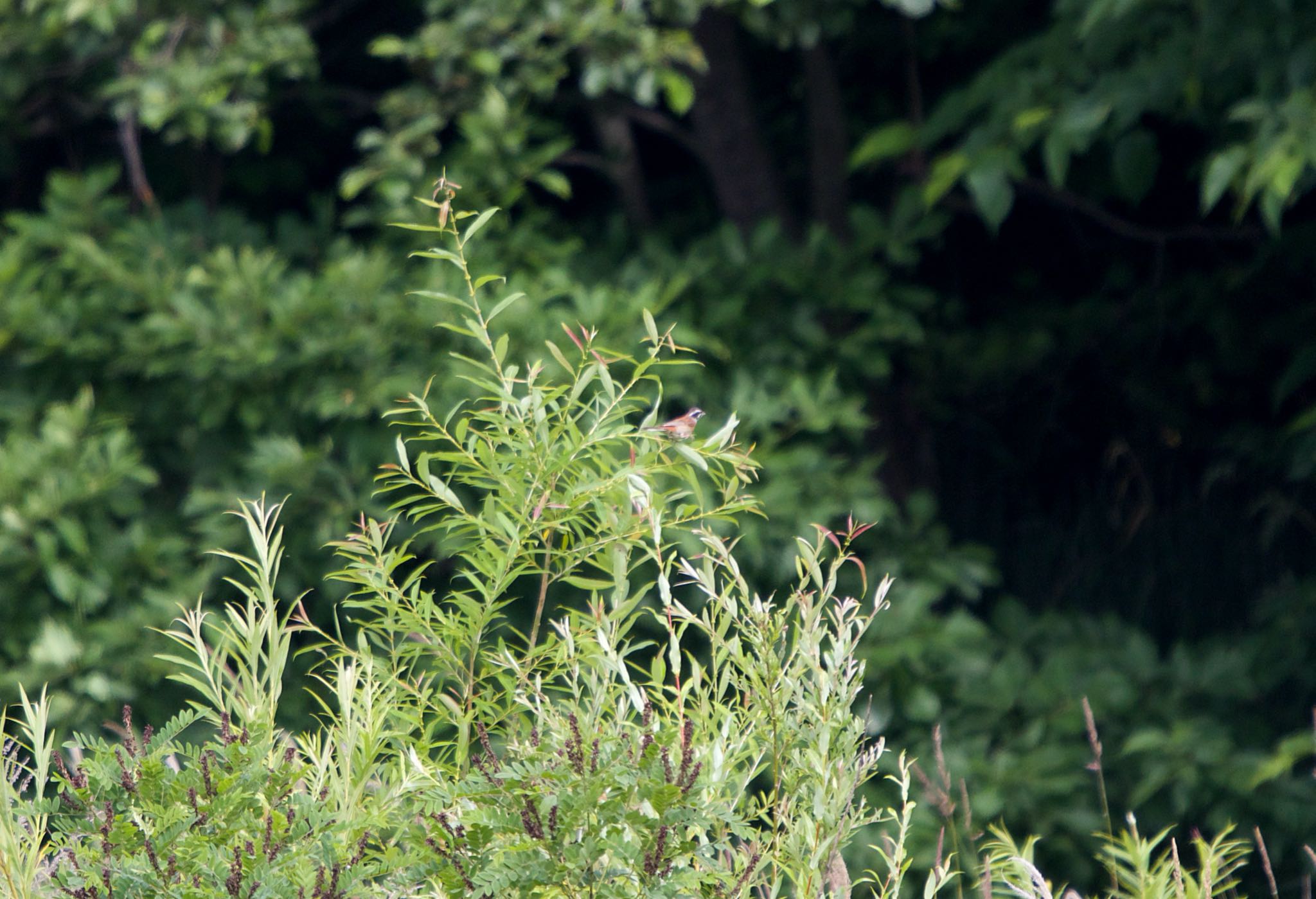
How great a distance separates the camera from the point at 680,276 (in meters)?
3.41

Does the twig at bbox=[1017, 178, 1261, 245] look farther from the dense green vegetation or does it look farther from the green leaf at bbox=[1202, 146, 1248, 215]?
the green leaf at bbox=[1202, 146, 1248, 215]

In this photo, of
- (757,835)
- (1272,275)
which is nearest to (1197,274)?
(1272,275)

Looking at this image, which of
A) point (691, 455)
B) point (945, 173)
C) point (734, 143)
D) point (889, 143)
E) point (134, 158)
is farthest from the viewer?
point (734, 143)

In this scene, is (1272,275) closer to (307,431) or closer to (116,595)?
(307,431)

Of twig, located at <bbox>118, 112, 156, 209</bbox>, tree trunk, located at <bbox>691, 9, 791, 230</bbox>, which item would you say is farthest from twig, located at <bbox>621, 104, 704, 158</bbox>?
twig, located at <bbox>118, 112, 156, 209</bbox>

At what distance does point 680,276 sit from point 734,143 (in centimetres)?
71

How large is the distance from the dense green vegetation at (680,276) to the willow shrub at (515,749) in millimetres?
1402

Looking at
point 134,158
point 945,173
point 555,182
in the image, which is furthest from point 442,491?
point 134,158

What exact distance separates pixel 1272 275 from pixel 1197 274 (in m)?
0.26

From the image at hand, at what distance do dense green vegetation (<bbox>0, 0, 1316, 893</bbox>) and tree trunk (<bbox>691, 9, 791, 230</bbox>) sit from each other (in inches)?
0.5

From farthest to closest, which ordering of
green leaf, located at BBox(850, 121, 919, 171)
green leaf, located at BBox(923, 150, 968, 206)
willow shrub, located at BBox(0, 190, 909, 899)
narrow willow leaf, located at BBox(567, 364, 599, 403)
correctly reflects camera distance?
green leaf, located at BBox(850, 121, 919, 171) < green leaf, located at BBox(923, 150, 968, 206) < narrow willow leaf, located at BBox(567, 364, 599, 403) < willow shrub, located at BBox(0, 190, 909, 899)

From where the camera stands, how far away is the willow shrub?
105 cm

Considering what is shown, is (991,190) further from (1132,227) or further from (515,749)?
(515,749)

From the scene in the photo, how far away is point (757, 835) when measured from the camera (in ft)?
3.78
